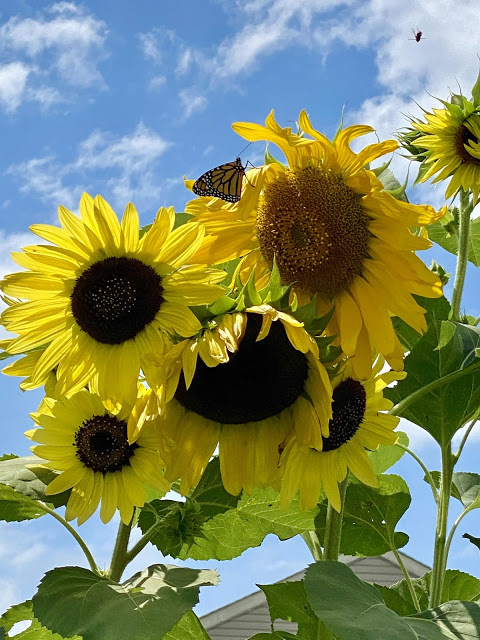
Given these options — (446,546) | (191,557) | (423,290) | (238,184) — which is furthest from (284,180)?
(446,546)

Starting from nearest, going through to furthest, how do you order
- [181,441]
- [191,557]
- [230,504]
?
[181,441]
[230,504]
[191,557]

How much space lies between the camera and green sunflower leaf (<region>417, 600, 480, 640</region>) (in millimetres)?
827

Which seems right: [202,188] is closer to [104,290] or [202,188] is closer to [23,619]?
[104,290]

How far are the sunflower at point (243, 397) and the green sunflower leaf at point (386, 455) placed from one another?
57cm

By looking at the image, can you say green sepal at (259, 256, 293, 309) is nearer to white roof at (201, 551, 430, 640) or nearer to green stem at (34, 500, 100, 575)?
green stem at (34, 500, 100, 575)

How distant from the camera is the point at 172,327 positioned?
0.76 metres

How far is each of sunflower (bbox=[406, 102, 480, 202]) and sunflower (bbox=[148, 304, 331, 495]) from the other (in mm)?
836

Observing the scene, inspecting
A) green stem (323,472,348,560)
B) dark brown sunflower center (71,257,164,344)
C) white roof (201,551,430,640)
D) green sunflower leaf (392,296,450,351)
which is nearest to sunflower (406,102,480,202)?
green sunflower leaf (392,296,450,351)

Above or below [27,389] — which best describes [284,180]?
above

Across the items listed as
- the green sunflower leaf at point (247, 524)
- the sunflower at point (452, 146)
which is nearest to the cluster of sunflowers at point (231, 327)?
the green sunflower leaf at point (247, 524)

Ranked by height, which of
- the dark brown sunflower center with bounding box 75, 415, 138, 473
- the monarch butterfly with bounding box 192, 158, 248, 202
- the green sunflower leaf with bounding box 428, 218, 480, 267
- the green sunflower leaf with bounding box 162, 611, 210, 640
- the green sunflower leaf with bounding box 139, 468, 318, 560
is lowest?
the green sunflower leaf with bounding box 162, 611, 210, 640

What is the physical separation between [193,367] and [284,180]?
25 cm

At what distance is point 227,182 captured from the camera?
89 cm

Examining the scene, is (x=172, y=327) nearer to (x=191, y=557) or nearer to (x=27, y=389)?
(x=27, y=389)
